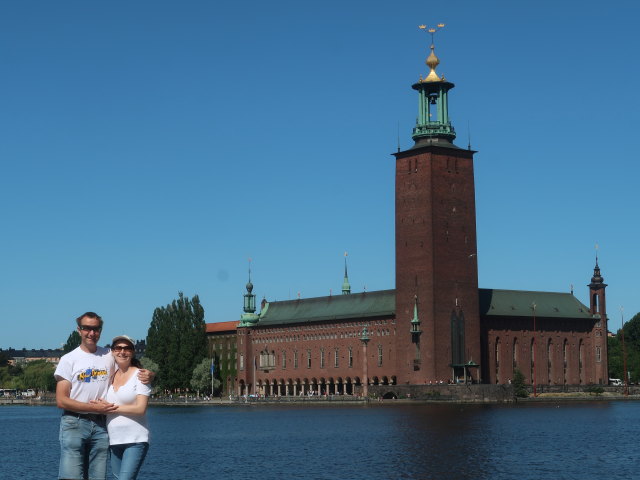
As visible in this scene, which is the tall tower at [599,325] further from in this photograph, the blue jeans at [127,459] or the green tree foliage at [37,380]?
the blue jeans at [127,459]

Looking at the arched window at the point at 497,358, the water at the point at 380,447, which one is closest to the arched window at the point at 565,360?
the arched window at the point at 497,358

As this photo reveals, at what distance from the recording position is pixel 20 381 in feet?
632

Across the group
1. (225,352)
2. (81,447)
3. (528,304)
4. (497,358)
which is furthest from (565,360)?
(81,447)

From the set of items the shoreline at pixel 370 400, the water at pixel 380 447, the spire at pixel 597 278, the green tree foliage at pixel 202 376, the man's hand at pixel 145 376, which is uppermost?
the spire at pixel 597 278

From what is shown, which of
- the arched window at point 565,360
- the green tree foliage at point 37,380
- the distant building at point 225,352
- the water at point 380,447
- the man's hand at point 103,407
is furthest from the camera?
the green tree foliage at point 37,380

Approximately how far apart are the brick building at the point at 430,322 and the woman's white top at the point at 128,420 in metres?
92.1

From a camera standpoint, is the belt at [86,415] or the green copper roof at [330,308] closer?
the belt at [86,415]

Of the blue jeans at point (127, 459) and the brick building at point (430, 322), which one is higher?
the brick building at point (430, 322)

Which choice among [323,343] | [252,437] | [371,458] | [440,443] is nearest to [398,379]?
[323,343]

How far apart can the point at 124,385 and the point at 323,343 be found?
112 meters

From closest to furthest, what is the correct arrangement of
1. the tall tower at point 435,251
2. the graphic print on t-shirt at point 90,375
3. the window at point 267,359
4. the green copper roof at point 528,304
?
the graphic print on t-shirt at point 90,375
the tall tower at point 435,251
the green copper roof at point 528,304
the window at point 267,359

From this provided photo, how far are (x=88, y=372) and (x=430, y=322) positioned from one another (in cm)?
9282

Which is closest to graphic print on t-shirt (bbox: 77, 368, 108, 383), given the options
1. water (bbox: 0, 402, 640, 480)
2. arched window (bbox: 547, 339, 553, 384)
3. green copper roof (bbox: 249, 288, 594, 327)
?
water (bbox: 0, 402, 640, 480)

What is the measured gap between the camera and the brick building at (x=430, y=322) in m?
104
